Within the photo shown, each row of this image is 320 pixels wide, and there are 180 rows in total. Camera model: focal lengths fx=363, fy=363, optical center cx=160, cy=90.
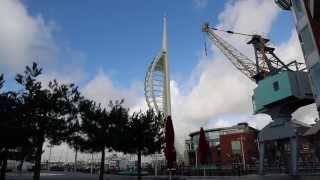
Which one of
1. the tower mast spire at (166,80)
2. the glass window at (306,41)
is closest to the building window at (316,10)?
the glass window at (306,41)

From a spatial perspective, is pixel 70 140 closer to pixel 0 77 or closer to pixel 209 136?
pixel 0 77

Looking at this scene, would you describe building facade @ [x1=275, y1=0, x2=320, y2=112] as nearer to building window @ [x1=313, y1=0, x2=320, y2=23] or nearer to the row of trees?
building window @ [x1=313, y1=0, x2=320, y2=23]

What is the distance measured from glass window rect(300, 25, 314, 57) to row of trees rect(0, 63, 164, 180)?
1996 cm

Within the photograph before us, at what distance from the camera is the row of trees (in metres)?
34.3

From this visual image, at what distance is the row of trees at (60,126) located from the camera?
34344 mm

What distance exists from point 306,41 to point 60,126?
79.7 feet

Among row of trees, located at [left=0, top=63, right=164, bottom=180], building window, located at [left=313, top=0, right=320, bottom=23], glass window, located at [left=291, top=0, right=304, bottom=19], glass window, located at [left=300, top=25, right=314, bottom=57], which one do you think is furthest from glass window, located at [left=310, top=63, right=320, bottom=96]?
row of trees, located at [left=0, top=63, right=164, bottom=180]

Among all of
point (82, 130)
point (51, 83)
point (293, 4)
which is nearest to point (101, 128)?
point (82, 130)

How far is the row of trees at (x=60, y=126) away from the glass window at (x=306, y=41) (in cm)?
1996

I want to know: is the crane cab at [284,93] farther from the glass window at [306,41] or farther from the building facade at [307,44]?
the glass window at [306,41]

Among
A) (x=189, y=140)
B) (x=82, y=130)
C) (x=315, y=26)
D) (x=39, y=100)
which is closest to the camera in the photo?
(x=315, y=26)

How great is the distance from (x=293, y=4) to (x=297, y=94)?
1098 cm

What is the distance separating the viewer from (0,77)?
121 feet

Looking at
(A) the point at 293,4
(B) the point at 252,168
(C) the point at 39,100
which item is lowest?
(B) the point at 252,168
